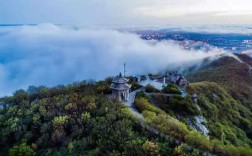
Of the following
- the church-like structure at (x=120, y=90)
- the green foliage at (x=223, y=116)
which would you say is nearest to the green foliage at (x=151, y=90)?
the church-like structure at (x=120, y=90)

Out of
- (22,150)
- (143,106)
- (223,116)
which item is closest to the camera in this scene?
(22,150)

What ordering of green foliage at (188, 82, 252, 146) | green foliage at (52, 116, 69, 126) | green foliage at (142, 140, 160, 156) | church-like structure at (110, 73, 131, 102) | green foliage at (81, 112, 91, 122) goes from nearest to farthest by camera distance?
green foliage at (142, 140, 160, 156) → green foliage at (81, 112, 91, 122) → green foliage at (52, 116, 69, 126) → church-like structure at (110, 73, 131, 102) → green foliage at (188, 82, 252, 146)

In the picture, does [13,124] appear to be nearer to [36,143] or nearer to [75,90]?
[36,143]

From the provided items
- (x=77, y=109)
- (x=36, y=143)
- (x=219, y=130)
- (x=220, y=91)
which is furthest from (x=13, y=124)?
(x=220, y=91)

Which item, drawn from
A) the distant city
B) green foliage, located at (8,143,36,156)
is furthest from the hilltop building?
the distant city

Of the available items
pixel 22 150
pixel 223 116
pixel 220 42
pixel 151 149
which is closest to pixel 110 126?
pixel 151 149

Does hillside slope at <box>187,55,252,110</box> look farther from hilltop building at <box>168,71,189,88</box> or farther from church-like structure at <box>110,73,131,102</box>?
church-like structure at <box>110,73,131,102</box>

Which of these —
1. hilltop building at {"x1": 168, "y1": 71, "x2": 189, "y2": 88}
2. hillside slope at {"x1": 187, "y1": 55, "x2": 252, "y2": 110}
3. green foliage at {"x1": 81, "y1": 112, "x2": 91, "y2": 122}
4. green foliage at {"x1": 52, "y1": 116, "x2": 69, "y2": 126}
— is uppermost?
green foliage at {"x1": 81, "y1": 112, "x2": 91, "y2": 122}

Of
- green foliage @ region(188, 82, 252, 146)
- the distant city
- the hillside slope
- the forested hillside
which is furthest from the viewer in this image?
the distant city

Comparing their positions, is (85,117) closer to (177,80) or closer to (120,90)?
(120,90)

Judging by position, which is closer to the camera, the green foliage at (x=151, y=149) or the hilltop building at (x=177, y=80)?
the green foliage at (x=151, y=149)

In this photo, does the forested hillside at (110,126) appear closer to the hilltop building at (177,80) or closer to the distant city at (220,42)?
the hilltop building at (177,80)
